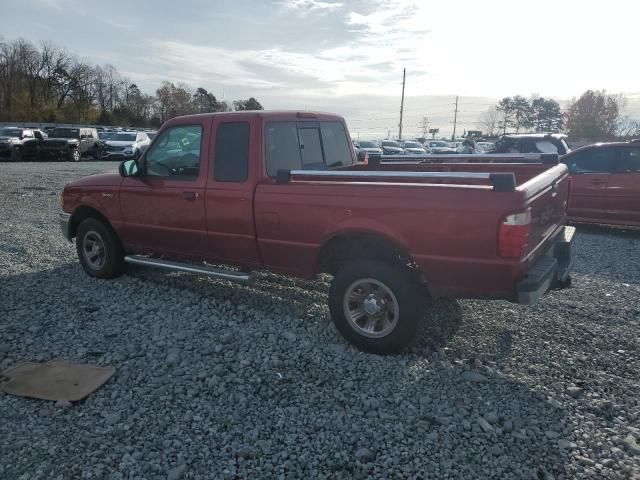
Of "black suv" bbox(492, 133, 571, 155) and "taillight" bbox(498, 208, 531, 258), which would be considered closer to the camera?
"taillight" bbox(498, 208, 531, 258)

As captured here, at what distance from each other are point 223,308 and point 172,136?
1.95m

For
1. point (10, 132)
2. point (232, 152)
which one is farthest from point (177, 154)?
point (10, 132)

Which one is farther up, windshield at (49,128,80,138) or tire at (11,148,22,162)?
windshield at (49,128,80,138)

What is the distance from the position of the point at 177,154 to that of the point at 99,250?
1759 millimetres

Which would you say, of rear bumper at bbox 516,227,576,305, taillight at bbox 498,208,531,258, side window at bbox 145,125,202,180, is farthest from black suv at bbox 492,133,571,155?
side window at bbox 145,125,202,180

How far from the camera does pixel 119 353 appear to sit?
13.1 ft

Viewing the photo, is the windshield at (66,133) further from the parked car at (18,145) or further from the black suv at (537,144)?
the black suv at (537,144)

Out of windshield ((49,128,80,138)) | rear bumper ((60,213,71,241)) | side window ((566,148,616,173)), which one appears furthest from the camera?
windshield ((49,128,80,138))

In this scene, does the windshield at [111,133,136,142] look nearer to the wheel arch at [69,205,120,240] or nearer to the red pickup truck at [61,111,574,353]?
the wheel arch at [69,205,120,240]

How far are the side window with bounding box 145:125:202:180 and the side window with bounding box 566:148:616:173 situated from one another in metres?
7.14

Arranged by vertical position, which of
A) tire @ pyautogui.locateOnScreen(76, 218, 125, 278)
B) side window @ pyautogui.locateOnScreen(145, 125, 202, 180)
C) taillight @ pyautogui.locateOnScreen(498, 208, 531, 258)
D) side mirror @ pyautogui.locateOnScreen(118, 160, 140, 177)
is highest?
side window @ pyautogui.locateOnScreen(145, 125, 202, 180)

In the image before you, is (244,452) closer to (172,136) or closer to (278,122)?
(278,122)

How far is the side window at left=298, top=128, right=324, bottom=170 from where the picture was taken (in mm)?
4973

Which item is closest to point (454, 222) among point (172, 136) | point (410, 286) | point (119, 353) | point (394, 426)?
point (410, 286)
